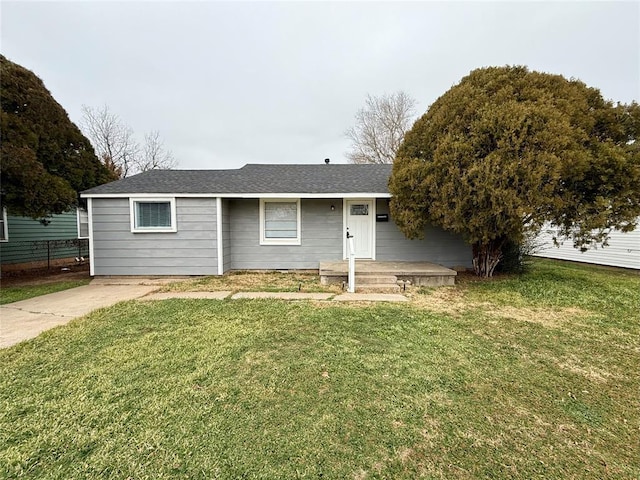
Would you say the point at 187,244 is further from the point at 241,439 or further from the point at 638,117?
the point at 638,117

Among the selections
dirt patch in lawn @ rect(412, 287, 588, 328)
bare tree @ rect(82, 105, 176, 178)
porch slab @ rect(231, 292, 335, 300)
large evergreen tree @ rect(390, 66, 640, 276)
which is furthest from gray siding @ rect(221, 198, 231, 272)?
bare tree @ rect(82, 105, 176, 178)

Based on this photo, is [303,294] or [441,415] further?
[303,294]

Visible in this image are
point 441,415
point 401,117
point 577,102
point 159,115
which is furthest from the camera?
point 401,117

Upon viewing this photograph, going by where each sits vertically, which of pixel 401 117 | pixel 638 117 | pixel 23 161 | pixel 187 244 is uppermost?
pixel 401 117

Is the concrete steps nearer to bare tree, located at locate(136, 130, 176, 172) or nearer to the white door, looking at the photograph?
the white door

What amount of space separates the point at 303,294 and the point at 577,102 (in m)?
6.60

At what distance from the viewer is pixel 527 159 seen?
532 cm

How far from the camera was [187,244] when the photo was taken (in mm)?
7582

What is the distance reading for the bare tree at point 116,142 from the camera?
19.7 m

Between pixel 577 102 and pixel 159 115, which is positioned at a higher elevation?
pixel 159 115

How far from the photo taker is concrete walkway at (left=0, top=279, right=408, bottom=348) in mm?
4020

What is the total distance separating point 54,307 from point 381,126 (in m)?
21.6

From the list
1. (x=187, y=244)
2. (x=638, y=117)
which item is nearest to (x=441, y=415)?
(x=187, y=244)

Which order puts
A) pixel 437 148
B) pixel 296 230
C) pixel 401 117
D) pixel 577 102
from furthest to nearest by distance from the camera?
1. pixel 401 117
2. pixel 296 230
3. pixel 437 148
4. pixel 577 102
